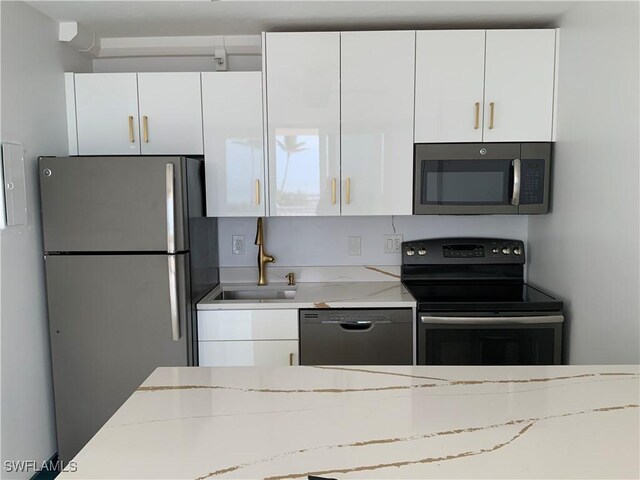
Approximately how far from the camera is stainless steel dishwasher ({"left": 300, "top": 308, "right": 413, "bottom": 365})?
7.71 feet

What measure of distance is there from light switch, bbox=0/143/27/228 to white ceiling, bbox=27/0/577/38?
0.73 meters

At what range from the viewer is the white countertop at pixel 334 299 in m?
2.35

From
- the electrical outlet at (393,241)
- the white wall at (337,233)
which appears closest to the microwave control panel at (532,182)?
the white wall at (337,233)

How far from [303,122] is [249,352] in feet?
4.03

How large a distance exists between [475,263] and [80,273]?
7.07 feet

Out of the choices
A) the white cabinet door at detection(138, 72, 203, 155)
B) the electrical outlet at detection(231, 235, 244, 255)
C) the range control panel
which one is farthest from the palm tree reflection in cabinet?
the range control panel

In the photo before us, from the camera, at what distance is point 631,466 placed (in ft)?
2.97

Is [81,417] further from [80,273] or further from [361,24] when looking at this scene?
[361,24]

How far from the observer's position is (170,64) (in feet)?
9.21

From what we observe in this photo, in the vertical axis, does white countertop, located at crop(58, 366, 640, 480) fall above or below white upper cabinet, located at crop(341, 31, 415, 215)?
below

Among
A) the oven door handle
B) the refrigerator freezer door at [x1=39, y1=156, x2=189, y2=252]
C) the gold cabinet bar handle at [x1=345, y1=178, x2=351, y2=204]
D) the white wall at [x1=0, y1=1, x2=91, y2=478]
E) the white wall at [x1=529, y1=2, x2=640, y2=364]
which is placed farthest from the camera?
the gold cabinet bar handle at [x1=345, y1=178, x2=351, y2=204]

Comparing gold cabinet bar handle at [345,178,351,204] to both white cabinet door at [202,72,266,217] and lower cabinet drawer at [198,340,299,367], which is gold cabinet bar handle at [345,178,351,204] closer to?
white cabinet door at [202,72,266,217]

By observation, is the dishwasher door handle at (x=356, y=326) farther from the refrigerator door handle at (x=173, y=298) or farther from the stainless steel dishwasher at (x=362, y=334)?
the refrigerator door handle at (x=173, y=298)

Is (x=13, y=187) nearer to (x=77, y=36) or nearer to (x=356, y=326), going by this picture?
(x=77, y=36)
